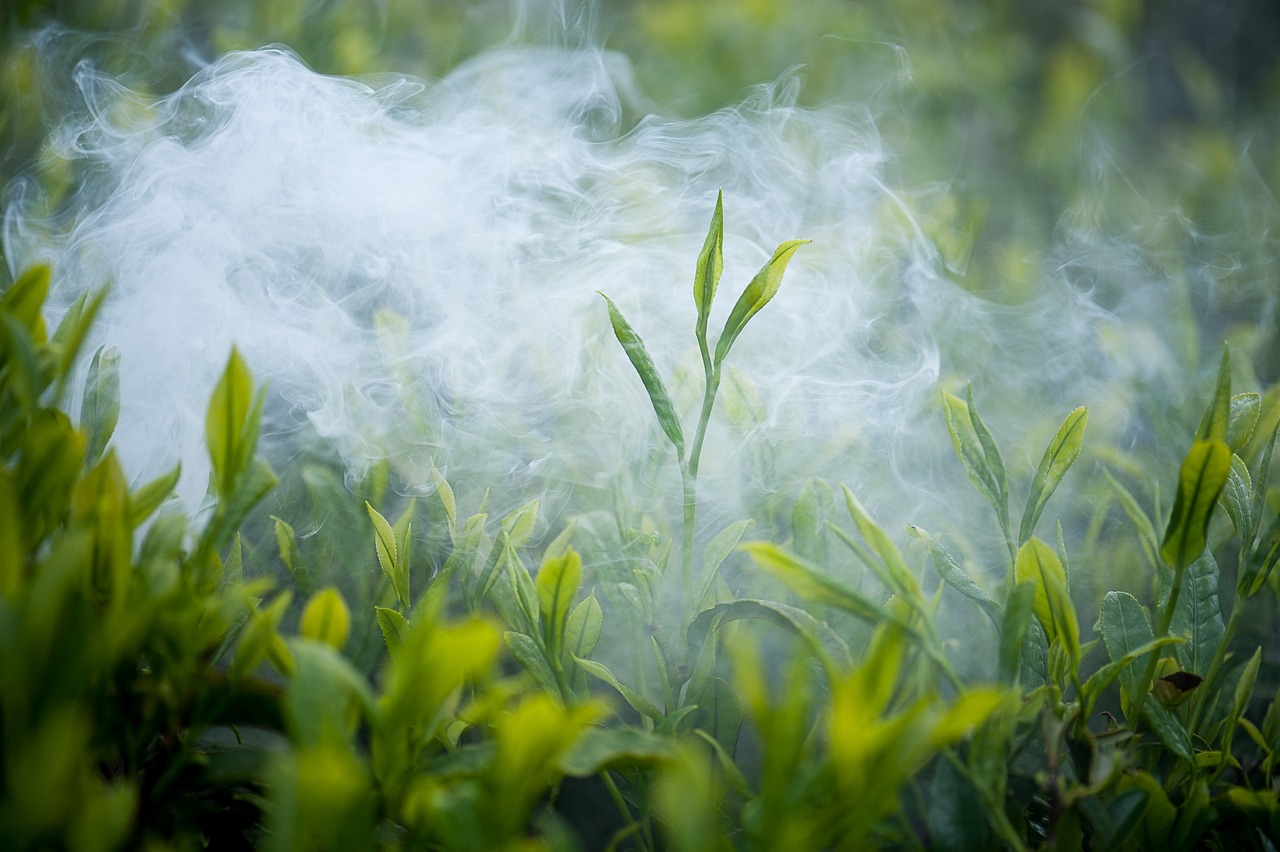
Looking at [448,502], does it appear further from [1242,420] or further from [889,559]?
[1242,420]

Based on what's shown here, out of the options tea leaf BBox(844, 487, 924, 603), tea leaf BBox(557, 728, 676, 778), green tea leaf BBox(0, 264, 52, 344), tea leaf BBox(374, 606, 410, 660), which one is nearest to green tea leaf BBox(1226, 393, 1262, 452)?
tea leaf BBox(844, 487, 924, 603)

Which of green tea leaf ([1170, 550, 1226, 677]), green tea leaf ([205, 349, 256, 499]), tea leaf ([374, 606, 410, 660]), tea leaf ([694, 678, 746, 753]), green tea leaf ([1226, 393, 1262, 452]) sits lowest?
tea leaf ([694, 678, 746, 753])

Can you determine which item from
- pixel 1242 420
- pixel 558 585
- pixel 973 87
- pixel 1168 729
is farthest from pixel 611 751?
pixel 973 87

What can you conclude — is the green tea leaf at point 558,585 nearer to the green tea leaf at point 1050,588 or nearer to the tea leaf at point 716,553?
the tea leaf at point 716,553

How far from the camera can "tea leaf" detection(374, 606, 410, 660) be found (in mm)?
505

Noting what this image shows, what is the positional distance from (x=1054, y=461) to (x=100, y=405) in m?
0.61

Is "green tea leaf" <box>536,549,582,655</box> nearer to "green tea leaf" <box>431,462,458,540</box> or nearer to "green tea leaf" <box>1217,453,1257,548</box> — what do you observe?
"green tea leaf" <box>431,462,458,540</box>

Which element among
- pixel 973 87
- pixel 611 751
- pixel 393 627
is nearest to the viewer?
pixel 611 751

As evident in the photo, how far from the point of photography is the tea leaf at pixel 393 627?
1.66ft

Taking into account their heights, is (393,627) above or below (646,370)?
below

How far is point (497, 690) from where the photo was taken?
0.43m

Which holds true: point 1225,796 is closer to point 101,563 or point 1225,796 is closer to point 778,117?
point 101,563

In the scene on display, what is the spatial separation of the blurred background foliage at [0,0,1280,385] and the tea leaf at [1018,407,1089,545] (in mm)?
572

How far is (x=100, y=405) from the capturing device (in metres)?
0.54
